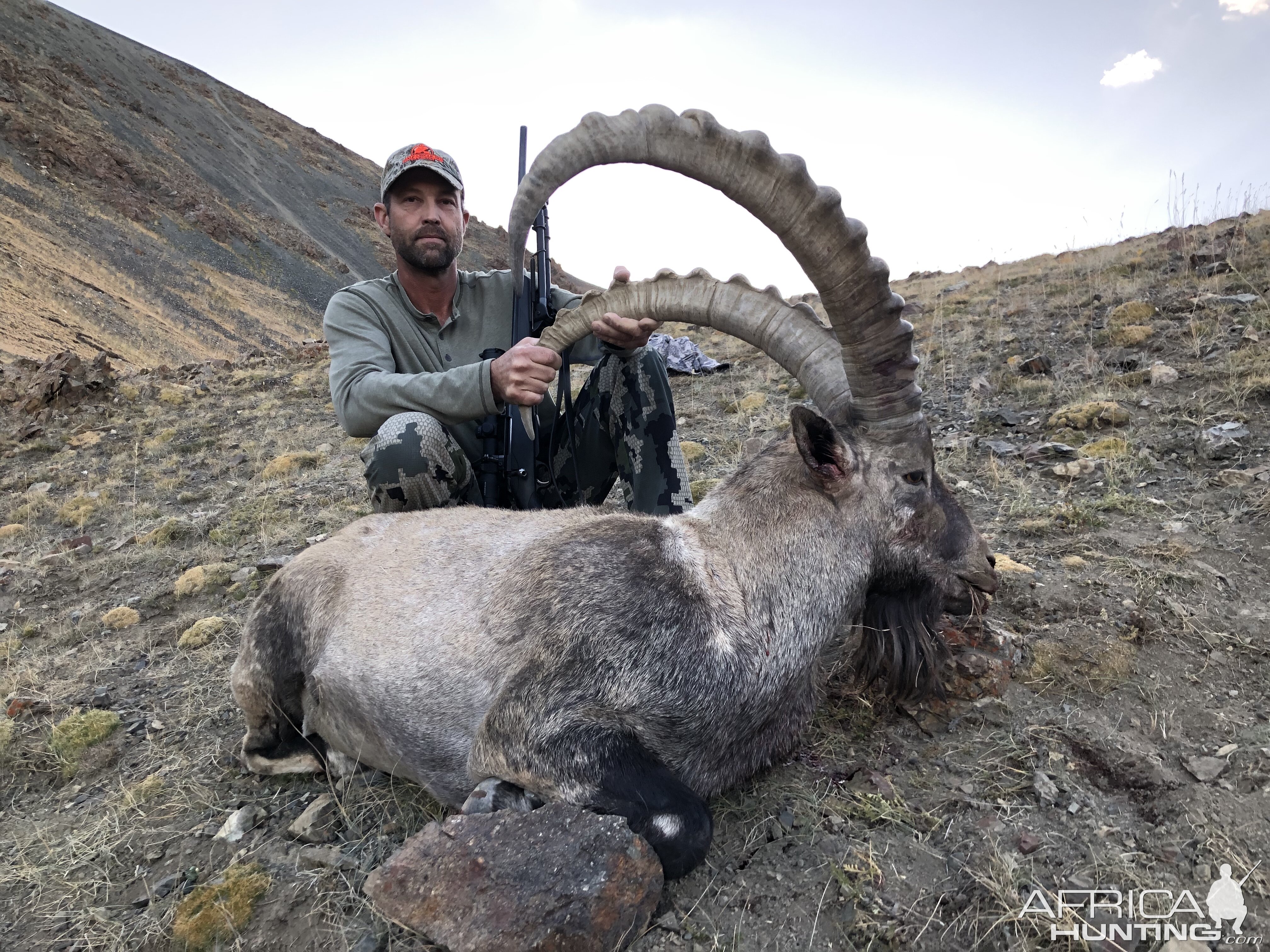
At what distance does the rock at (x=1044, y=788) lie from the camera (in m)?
2.81

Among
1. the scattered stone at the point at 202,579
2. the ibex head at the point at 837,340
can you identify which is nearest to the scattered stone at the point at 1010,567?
the ibex head at the point at 837,340

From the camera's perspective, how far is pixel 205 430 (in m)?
13.6

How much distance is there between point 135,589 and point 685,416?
6358 millimetres

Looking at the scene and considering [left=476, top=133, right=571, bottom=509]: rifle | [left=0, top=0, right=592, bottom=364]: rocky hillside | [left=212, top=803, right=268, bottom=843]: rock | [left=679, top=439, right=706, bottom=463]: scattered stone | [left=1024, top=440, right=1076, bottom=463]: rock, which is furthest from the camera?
[left=0, top=0, right=592, bottom=364]: rocky hillside

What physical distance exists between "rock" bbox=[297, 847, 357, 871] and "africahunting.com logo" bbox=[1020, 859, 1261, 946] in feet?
8.71

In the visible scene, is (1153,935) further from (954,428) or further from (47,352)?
(47,352)

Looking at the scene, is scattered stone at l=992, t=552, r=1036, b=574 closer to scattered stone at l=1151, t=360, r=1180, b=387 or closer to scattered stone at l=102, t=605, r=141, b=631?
scattered stone at l=1151, t=360, r=1180, b=387

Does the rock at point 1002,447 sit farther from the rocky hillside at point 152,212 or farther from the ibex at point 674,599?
the rocky hillside at point 152,212

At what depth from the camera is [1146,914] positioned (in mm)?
2271

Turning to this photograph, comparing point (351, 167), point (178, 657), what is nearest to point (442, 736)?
point (178, 657)

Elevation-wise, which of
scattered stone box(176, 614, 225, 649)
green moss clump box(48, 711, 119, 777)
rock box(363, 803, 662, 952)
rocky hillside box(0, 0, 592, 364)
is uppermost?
rocky hillside box(0, 0, 592, 364)

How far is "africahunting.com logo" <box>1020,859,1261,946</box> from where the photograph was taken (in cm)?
Result: 218

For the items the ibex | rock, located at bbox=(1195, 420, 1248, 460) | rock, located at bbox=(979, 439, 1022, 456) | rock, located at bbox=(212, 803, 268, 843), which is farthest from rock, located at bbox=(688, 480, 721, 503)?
rock, located at bbox=(212, 803, 268, 843)

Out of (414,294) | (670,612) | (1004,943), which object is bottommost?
(1004,943)
